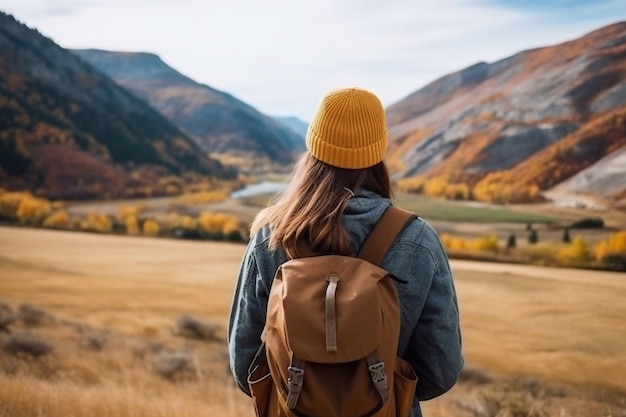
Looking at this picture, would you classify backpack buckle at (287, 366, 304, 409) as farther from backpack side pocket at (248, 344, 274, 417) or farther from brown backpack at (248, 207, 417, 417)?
backpack side pocket at (248, 344, 274, 417)

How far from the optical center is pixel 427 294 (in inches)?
70.4

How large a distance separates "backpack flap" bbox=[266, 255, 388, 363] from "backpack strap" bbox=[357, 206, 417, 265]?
9cm

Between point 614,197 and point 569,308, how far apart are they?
72 centimetres

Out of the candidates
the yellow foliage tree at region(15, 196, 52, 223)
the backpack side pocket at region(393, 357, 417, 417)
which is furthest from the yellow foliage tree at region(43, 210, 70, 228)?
the backpack side pocket at region(393, 357, 417, 417)

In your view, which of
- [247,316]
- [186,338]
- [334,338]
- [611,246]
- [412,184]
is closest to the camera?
[334,338]

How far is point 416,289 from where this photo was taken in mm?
1770

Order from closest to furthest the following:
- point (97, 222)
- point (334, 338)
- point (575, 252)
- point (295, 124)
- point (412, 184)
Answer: point (334, 338)
point (575, 252)
point (412, 184)
point (295, 124)
point (97, 222)

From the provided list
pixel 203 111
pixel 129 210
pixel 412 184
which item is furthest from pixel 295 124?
pixel 129 210

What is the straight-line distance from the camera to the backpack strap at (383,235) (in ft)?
5.73

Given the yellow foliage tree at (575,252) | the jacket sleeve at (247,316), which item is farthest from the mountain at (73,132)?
the jacket sleeve at (247,316)

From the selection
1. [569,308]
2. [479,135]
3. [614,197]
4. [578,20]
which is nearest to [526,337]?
[569,308]

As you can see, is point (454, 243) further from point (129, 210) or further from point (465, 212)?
point (129, 210)

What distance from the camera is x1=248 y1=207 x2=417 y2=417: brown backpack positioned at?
156 centimetres

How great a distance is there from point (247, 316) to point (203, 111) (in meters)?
4.87
